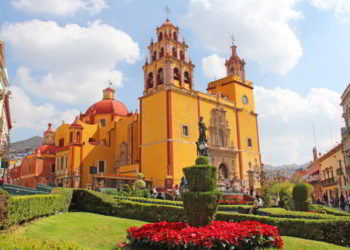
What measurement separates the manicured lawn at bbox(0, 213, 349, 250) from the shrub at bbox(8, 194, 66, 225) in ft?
0.88

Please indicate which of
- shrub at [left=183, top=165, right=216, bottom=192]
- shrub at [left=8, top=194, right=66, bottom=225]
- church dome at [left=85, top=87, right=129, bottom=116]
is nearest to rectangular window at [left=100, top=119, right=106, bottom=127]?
church dome at [left=85, top=87, right=129, bottom=116]

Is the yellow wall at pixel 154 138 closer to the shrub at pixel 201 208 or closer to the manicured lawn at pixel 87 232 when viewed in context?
the manicured lawn at pixel 87 232

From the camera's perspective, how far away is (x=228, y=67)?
4241 centimetres

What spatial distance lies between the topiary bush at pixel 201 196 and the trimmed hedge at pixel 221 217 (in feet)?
8.56

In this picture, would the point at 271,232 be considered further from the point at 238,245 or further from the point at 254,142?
the point at 254,142

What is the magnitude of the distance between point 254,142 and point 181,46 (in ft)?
47.3

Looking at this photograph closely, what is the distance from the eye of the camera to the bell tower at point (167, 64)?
1276 inches

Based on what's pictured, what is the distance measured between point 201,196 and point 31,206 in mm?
5716

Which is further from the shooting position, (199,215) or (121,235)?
(121,235)

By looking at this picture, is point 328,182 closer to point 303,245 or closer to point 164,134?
point 164,134

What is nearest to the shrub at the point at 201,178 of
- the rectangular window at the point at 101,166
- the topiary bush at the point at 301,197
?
the topiary bush at the point at 301,197

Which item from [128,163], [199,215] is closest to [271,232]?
[199,215]

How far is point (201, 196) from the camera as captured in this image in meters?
8.76

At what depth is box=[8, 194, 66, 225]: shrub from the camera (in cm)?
934
